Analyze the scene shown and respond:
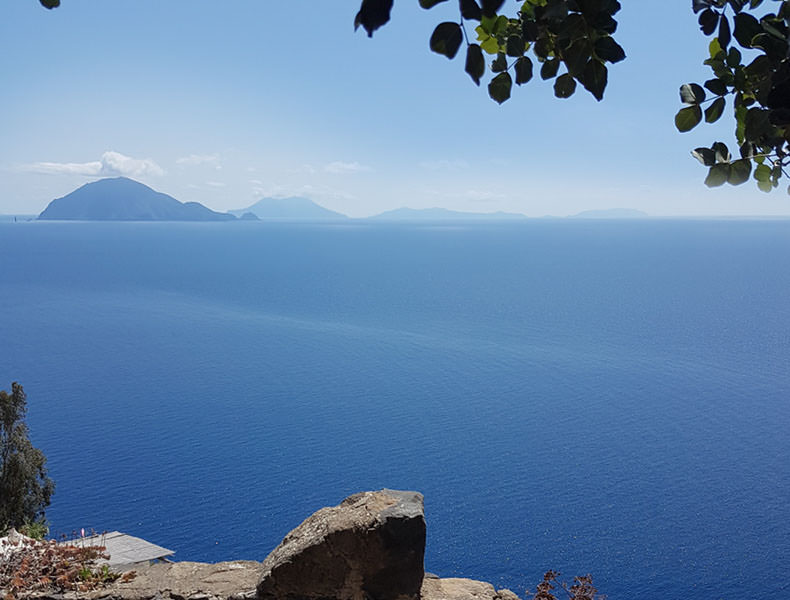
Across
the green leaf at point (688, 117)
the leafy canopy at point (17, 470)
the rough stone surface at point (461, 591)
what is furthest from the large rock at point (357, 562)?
the leafy canopy at point (17, 470)

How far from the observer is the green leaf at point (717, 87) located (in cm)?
146

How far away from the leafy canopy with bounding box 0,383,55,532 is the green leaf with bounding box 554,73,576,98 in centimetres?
1508

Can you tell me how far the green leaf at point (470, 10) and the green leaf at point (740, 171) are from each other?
2.60ft

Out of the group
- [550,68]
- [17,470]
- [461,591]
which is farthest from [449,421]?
[550,68]

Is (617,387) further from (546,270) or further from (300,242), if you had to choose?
(300,242)

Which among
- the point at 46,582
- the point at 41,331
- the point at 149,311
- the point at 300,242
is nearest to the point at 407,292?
the point at 149,311

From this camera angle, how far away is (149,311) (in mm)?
52438

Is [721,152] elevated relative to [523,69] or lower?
lower

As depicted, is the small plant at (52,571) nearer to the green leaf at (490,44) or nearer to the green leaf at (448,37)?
the green leaf at (490,44)

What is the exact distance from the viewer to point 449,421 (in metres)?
29.2

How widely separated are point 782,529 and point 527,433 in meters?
9.70

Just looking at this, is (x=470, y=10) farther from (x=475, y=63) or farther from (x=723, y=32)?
(x=723, y=32)

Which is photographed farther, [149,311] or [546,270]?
[546,270]

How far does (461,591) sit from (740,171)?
368 cm
